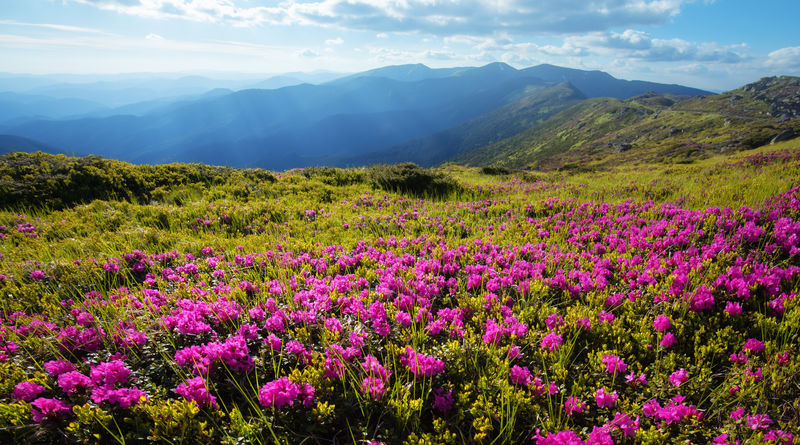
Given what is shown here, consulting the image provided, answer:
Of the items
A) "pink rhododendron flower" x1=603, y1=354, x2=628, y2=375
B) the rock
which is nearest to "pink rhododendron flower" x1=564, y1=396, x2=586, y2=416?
"pink rhododendron flower" x1=603, y1=354, x2=628, y2=375

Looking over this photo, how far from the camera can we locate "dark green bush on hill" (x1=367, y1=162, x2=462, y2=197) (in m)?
15.4

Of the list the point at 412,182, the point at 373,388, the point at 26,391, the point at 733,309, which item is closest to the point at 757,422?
the point at 733,309

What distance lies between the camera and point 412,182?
1633cm

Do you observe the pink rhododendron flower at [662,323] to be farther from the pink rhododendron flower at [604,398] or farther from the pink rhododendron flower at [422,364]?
the pink rhododendron flower at [422,364]

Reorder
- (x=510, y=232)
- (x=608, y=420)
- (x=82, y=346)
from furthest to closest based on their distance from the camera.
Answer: (x=510, y=232), (x=82, y=346), (x=608, y=420)

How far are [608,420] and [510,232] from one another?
5.07 m

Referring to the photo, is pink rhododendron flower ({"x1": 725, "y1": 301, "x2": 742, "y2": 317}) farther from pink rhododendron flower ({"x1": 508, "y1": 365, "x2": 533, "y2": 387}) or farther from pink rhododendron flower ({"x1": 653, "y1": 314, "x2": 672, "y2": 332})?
pink rhododendron flower ({"x1": 508, "y1": 365, "x2": 533, "y2": 387})

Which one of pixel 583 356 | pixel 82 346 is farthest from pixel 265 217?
pixel 583 356

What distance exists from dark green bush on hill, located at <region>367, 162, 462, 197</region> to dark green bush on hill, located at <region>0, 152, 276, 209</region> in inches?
210

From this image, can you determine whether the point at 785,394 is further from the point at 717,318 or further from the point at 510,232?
the point at 510,232

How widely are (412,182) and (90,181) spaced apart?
40.8 ft

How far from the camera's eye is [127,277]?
577cm

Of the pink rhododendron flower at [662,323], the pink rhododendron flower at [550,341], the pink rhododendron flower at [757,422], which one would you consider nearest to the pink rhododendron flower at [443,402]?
the pink rhododendron flower at [550,341]

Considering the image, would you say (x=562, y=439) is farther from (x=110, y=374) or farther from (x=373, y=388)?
(x=110, y=374)
